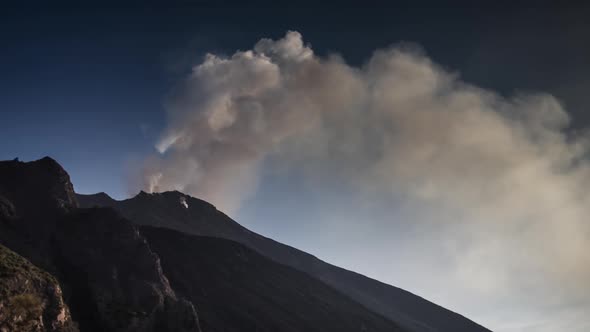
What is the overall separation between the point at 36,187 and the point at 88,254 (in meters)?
25.6

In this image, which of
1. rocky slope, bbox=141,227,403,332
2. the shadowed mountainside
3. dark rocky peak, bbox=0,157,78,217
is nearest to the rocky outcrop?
the shadowed mountainside

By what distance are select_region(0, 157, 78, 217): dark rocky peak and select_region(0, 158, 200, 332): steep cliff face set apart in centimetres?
18

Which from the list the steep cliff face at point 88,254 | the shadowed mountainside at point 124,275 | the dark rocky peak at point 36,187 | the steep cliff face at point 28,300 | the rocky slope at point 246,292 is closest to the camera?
the steep cliff face at point 28,300

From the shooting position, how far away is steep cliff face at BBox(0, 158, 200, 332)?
71.8m

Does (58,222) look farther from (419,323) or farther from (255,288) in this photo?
(419,323)

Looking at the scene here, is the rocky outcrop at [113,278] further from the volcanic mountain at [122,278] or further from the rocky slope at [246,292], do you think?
the rocky slope at [246,292]

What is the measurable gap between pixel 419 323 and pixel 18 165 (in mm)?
174338

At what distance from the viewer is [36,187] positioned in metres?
94.9

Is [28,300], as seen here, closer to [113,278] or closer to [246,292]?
[113,278]

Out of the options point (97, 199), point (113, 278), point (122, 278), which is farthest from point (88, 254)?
point (97, 199)

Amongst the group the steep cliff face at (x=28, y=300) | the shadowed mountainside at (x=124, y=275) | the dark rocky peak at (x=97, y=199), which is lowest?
the steep cliff face at (x=28, y=300)

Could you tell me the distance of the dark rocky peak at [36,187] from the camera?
8844cm

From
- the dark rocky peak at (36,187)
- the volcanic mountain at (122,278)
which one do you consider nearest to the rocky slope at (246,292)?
the volcanic mountain at (122,278)

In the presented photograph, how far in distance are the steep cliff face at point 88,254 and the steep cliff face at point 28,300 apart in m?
10.9
